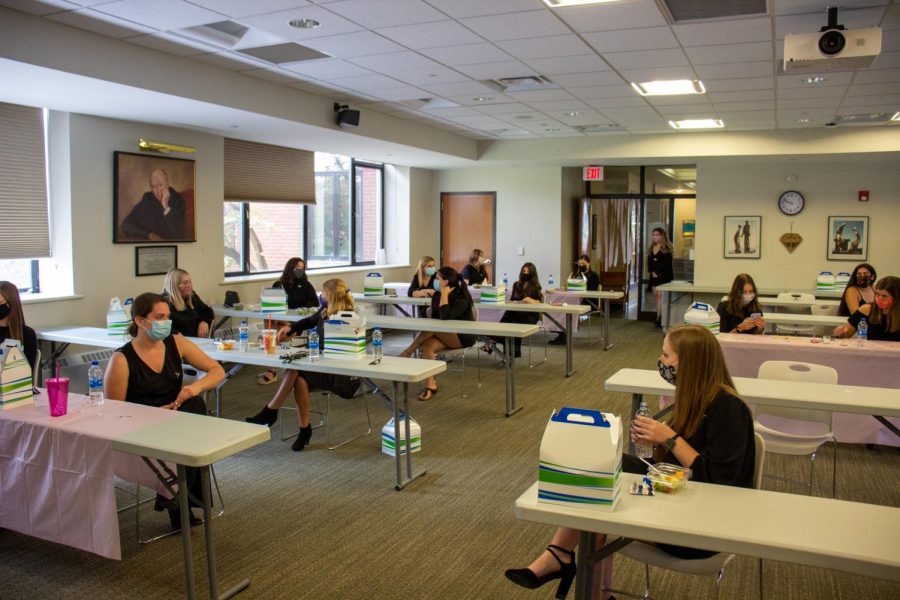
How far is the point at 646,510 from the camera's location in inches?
89.9

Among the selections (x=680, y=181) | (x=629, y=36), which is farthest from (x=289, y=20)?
(x=680, y=181)

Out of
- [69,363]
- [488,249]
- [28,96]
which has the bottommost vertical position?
[69,363]

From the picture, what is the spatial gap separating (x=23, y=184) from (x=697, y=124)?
25.7 ft

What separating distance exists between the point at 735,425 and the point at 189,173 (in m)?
6.83

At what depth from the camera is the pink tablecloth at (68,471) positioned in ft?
10.0

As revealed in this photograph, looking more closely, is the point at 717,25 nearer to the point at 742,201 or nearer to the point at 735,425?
the point at 735,425

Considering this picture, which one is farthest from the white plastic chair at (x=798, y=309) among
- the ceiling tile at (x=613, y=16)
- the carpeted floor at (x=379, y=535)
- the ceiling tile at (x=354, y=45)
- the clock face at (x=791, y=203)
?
the ceiling tile at (x=354, y=45)

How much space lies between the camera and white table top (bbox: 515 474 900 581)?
2016mm

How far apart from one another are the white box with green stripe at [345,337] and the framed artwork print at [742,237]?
8.28m

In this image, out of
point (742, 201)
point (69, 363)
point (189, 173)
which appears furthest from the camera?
point (742, 201)

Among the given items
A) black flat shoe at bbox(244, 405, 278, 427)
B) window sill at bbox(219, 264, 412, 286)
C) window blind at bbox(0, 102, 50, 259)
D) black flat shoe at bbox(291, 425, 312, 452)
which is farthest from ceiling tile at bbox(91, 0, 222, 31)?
window sill at bbox(219, 264, 412, 286)

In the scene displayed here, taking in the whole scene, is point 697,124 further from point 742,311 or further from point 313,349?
point 313,349

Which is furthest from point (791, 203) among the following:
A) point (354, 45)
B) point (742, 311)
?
point (354, 45)

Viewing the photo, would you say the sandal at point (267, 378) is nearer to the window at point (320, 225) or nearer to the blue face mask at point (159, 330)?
the window at point (320, 225)
